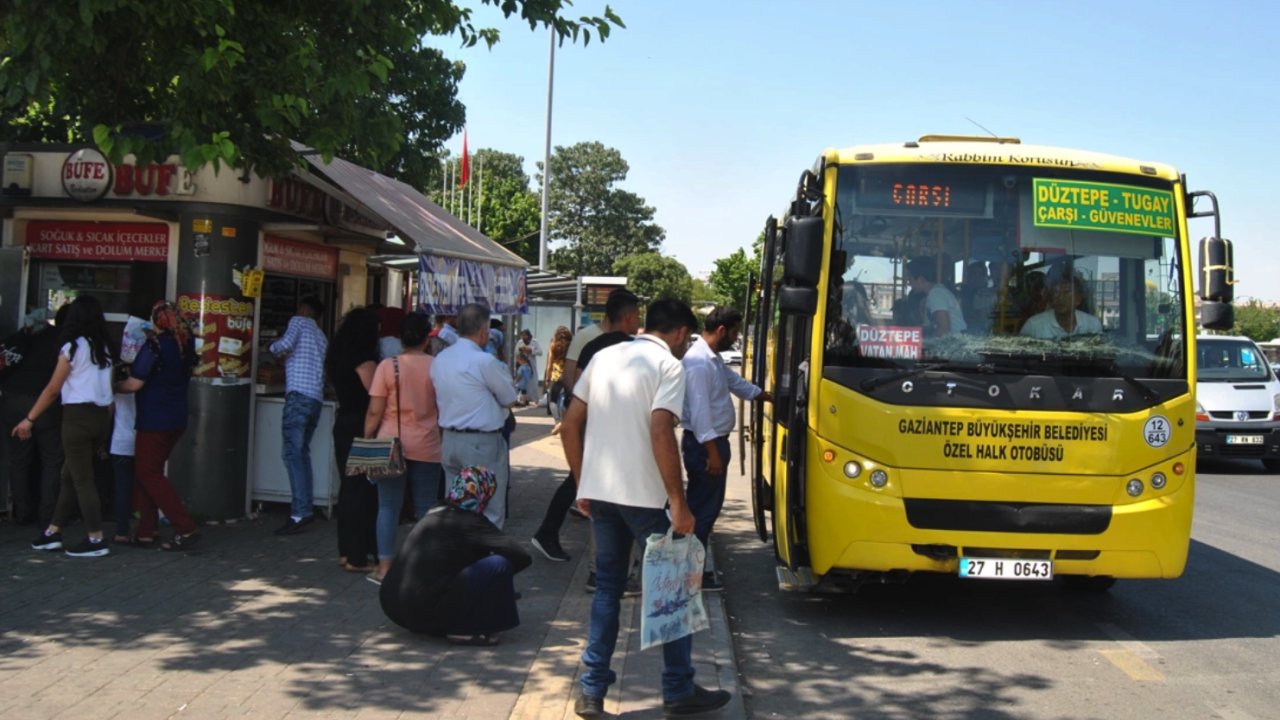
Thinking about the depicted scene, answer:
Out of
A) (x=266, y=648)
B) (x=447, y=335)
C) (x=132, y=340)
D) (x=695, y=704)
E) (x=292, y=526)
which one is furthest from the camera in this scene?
(x=447, y=335)

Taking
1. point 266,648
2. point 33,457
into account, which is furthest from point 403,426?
point 33,457

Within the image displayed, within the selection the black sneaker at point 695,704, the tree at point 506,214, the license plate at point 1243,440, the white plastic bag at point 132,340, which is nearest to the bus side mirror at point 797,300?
the black sneaker at point 695,704

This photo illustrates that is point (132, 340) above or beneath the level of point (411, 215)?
beneath

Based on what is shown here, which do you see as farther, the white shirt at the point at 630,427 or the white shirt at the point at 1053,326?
the white shirt at the point at 1053,326

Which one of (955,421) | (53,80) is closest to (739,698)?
(955,421)

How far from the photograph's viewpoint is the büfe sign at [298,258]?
10.1 meters

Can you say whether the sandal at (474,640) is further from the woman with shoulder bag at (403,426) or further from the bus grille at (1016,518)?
the bus grille at (1016,518)

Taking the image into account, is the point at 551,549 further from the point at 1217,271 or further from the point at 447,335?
the point at 1217,271

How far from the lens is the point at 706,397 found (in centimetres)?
726

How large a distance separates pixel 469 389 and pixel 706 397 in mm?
1484

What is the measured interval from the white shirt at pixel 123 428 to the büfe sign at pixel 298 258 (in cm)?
187

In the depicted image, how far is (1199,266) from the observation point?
291 inches

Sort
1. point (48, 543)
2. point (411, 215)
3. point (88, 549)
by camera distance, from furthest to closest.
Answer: point (411, 215) → point (48, 543) → point (88, 549)

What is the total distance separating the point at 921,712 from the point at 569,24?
5.68 m
